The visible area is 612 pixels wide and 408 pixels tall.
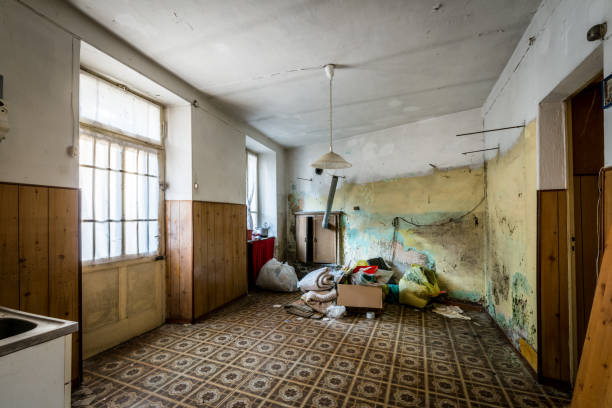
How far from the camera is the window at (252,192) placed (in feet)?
18.7

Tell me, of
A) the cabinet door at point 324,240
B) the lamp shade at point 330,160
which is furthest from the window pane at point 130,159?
the cabinet door at point 324,240

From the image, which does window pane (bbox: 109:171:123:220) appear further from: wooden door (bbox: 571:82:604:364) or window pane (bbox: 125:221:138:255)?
wooden door (bbox: 571:82:604:364)

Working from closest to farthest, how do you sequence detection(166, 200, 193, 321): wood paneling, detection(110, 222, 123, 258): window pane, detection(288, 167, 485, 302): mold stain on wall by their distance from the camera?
detection(110, 222, 123, 258): window pane < detection(166, 200, 193, 321): wood paneling < detection(288, 167, 485, 302): mold stain on wall

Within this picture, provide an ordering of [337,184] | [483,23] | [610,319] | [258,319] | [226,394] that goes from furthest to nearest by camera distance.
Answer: [337,184], [258,319], [483,23], [226,394], [610,319]

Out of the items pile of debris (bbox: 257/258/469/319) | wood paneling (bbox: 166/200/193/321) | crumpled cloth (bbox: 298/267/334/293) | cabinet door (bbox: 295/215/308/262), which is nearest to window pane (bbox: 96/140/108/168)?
wood paneling (bbox: 166/200/193/321)

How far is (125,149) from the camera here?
3014 millimetres

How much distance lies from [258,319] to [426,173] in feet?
12.0

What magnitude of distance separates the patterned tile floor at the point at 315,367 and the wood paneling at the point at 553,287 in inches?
9.7

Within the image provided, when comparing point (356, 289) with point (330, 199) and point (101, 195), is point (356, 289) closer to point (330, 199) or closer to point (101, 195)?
point (330, 199)

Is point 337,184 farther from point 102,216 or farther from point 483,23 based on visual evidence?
point 102,216

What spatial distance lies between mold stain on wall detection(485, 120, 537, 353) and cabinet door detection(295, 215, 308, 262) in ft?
10.7

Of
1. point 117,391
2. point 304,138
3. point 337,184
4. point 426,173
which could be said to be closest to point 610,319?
point 117,391

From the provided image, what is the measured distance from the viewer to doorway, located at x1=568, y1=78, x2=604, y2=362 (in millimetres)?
2061

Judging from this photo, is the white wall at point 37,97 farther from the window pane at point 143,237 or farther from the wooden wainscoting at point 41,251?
the window pane at point 143,237
